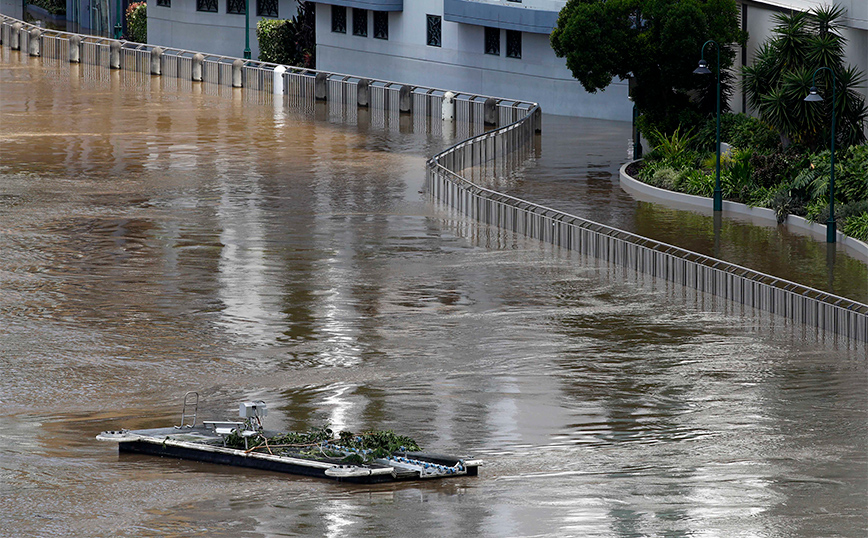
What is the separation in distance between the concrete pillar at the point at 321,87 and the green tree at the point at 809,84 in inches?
940

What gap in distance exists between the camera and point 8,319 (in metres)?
30.5

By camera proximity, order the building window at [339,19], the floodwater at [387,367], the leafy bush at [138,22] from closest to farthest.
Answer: the floodwater at [387,367] → the building window at [339,19] → the leafy bush at [138,22]

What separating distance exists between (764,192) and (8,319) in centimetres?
1981

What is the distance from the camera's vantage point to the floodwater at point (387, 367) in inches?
775

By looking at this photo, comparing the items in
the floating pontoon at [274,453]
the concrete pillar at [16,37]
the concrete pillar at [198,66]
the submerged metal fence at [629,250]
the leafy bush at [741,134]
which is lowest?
the floating pontoon at [274,453]

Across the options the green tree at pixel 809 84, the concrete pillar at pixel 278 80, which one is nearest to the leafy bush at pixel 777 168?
the green tree at pixel 809 84

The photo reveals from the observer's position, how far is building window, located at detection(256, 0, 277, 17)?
3073 inches

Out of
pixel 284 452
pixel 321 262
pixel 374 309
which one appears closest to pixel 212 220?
pixel 321 262

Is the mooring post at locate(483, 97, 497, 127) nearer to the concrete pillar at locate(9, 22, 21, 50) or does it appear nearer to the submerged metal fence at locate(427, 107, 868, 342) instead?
the submerged metal fence at locate(427, 107, 868, 342)

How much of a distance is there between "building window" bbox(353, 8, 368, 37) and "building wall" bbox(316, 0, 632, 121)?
0.81ft

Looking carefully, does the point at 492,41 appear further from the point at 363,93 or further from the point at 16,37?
the point at 16,37

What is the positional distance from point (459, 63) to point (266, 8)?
56.7 feet

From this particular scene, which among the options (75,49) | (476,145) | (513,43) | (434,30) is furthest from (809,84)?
(75,49)

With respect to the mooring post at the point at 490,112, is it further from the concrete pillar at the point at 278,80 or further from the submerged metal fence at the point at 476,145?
the concrete pillar at the point at 278,80
